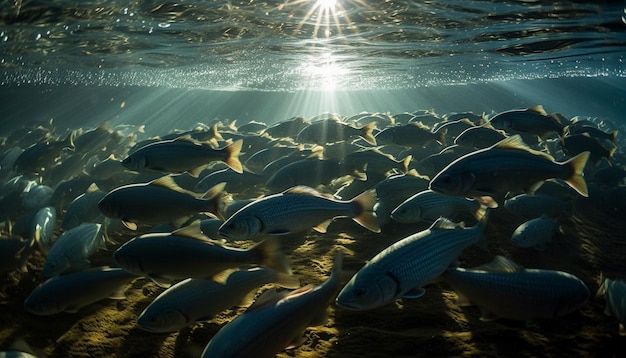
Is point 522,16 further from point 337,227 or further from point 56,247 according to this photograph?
point 56,247

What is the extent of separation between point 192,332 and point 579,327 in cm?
453

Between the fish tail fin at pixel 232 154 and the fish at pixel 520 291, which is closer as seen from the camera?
the fish at pixel 520 291

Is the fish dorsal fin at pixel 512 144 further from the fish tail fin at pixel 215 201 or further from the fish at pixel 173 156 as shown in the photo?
the fish at pixel 173 156

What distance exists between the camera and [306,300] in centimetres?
290

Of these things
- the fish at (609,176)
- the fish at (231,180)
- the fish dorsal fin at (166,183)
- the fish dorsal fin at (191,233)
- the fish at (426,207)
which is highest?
the fish dorsal fin at (166,183)

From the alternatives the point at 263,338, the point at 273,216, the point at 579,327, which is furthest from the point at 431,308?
the point at 263,338

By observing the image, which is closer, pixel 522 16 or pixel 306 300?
pixel 306 300

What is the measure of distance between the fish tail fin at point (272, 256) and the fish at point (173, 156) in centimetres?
262

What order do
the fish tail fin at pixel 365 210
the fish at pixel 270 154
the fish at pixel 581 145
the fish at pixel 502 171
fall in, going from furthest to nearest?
the fish at pixel 270 154 → the fish at pixel 581 145 → the fish at pixel 502 171 → the fish tail fin at pixel 365 210

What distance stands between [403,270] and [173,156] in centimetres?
402

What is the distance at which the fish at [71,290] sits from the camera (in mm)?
4070

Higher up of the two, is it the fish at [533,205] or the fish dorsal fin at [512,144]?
the fish dorsal fin at [512,144]

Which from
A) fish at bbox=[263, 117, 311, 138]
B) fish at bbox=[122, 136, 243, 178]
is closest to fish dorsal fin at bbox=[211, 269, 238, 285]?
fish at bbox=[122, 136, 243, 178]

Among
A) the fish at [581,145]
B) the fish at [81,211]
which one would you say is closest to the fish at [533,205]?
the fish at [581,145]
